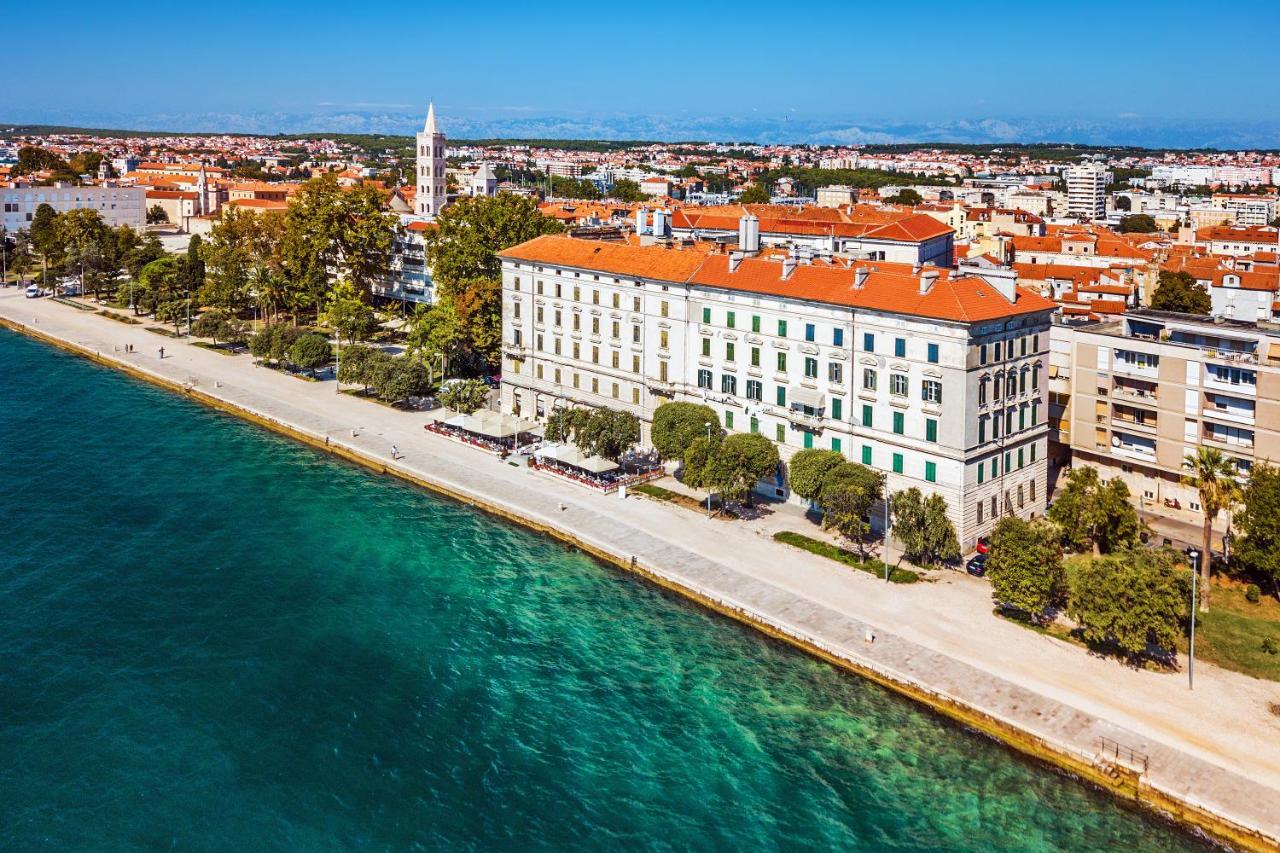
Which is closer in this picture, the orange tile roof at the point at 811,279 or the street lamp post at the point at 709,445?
the orange tile roof at the point at 811,279

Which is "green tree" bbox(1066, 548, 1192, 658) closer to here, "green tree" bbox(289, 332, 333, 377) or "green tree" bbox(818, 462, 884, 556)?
"green tree" bbox(818, 462, 884, 556)

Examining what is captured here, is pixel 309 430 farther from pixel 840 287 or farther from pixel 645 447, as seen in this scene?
pixel 840 287

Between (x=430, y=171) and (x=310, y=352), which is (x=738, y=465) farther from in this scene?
(x=430, y=171)

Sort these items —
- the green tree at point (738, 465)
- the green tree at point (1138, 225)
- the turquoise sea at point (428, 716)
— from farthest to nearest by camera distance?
the green tree at point (1138, 225) < the green tree at point (738, 465) < the turquoise sea at point (428, 716)

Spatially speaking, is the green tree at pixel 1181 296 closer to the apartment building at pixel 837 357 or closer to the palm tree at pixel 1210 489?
the apartment building at pixel 837 357

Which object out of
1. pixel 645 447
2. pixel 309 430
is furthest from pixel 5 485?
pixel 645 447

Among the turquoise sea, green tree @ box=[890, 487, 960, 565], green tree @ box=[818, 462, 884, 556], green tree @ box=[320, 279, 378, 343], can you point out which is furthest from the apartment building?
green tree @ box=[320, 279, 378, 343]

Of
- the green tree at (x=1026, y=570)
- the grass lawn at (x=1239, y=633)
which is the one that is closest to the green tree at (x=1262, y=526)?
the grass lawn at (x=1239, y=633)

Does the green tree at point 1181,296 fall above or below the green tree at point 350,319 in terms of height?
above
